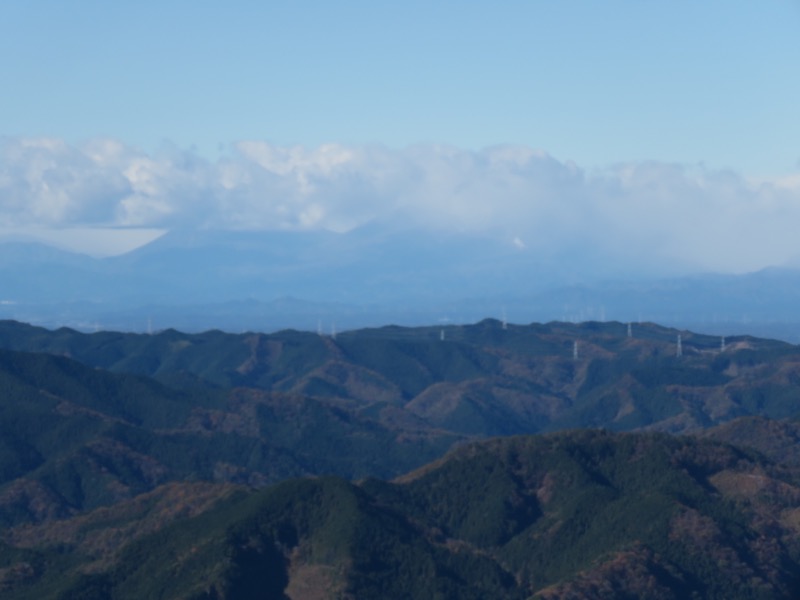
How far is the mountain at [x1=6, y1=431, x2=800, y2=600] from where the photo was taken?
49.3 metres

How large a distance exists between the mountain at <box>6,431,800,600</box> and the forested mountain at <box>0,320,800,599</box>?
→ 0.10 meters

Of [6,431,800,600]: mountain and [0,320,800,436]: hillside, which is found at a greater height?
[0,320,800,436]: hillside

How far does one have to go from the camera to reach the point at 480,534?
2251 inches

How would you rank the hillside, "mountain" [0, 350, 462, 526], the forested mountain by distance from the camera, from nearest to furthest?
1. the forested mountain
2. "mountain" [0, 350, 462, 526]
3. the hillside

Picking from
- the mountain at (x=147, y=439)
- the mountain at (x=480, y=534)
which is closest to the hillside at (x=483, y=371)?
the mountain at (x=147, y=439)

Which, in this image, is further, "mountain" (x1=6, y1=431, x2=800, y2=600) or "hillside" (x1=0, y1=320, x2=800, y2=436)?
"hillside" (x1=0, y1=320, x2=800, y2=436)

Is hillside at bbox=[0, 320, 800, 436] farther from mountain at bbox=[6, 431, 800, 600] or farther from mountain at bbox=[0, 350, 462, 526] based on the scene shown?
mountain at bbox=[6, 431, 800, 600]

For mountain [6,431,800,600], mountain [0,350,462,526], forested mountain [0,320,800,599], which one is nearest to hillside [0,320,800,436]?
forested mountain [0,320,800,599]

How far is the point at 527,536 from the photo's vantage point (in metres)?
57.0

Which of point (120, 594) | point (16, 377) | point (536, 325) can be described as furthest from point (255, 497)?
point (536, 325)

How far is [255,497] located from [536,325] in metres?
108

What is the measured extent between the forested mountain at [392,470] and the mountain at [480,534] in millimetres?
96

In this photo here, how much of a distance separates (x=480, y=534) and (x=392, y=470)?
116 ft

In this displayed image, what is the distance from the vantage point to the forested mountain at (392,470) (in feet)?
166
